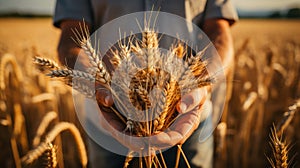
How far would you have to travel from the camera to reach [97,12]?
1.76 metres

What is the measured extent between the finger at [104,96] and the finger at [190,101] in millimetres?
249

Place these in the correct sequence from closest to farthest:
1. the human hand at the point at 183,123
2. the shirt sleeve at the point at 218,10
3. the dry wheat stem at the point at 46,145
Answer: the human hand at the point at 183,123 → the dry wheat stem at the point at 46,145 → the shirt sleeve at the point at 218,10

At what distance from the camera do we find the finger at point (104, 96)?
1021 millimetres

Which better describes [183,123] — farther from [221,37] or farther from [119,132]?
[221,37]

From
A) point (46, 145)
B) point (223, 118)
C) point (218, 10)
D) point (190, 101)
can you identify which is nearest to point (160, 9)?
point (218, 10)

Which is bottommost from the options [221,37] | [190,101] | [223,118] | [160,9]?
[223,118]

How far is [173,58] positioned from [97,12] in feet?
2.91

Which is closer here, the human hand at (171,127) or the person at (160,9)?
the human hand at (171,127)

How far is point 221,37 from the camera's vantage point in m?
1.74

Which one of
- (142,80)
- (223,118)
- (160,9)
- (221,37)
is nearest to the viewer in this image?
(142,80)

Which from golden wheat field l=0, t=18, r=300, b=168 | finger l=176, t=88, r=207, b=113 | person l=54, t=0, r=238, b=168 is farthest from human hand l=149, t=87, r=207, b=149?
golden wheat field l=0, t=18, r=300, b=168

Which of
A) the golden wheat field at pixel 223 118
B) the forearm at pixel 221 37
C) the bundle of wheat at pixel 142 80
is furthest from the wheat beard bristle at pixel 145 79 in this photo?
the golden wheat field at pixel 223 118

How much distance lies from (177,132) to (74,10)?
1045 mm

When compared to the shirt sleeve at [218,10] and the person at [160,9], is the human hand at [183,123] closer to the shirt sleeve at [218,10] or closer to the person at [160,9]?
the person at [160,9]
